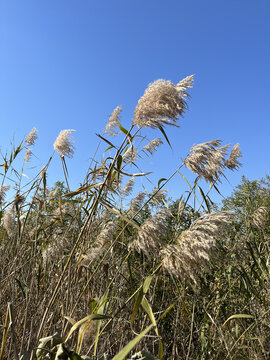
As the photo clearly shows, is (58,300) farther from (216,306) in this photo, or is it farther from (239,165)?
(239,165)

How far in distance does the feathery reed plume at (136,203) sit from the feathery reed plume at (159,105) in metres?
1.42

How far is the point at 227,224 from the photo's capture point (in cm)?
165

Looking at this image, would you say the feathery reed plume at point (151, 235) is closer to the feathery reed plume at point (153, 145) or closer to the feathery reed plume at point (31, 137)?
the feathery reed plume at point (153, 145)

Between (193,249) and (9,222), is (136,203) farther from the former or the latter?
(193,249)

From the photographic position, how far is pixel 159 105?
174 cm

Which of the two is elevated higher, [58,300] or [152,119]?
[152,119]

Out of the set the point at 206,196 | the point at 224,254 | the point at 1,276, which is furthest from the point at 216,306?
the point at 1,276

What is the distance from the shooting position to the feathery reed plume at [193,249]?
1.50 m

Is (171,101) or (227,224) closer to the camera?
(227,224)

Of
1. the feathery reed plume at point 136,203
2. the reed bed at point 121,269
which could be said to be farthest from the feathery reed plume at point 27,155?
the feathery reed plume at point 136,203

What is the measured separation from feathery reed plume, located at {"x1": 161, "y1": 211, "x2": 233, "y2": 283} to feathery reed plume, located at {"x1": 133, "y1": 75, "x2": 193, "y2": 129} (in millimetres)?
624

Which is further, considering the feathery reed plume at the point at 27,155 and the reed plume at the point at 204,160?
the feathery reed plume at the point at 27,155

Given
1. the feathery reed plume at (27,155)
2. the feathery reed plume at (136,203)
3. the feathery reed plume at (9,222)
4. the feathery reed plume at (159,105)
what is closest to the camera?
the feathery reed plume at (159,105)

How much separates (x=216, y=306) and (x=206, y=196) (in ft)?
3.56
